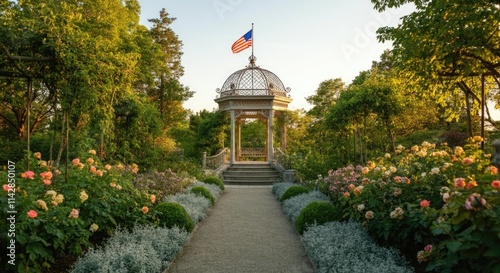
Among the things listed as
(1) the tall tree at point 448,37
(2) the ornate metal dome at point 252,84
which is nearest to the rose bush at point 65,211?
(1) the tall tree at point 448,37

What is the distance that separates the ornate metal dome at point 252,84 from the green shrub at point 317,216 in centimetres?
1284

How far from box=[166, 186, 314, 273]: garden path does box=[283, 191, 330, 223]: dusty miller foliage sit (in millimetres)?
214

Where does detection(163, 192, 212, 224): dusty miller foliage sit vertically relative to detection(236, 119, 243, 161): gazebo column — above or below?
below

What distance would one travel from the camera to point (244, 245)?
18.9ft

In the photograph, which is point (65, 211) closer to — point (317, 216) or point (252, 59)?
point (317, 216)

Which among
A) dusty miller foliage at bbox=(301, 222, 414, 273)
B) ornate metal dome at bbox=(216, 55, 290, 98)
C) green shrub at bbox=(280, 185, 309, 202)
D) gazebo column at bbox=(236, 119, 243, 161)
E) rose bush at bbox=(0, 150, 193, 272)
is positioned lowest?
dusty miller foliage at bbox=(301, 222, 414, 273)

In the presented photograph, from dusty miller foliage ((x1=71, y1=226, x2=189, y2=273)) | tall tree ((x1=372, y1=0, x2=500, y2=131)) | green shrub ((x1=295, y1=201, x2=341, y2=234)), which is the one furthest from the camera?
green shrub ((x1=295, y1=201, x2=341, y2=234))

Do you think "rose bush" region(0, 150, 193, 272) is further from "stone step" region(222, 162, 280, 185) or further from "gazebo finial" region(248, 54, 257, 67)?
"gazebo finial" region(248, 54, 257, 67)

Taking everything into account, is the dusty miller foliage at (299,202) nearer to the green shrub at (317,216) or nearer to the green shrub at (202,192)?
the green shrub at (317,216)

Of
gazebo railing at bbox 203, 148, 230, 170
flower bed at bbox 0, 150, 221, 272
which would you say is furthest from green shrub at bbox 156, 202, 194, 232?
gazebo railing at bbox 203, 148, 230, 170

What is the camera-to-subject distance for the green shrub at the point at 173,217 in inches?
234

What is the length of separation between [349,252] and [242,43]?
51.7 feet

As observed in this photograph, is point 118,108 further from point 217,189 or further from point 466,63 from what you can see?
point 466,63

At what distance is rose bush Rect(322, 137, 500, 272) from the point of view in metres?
2.24
